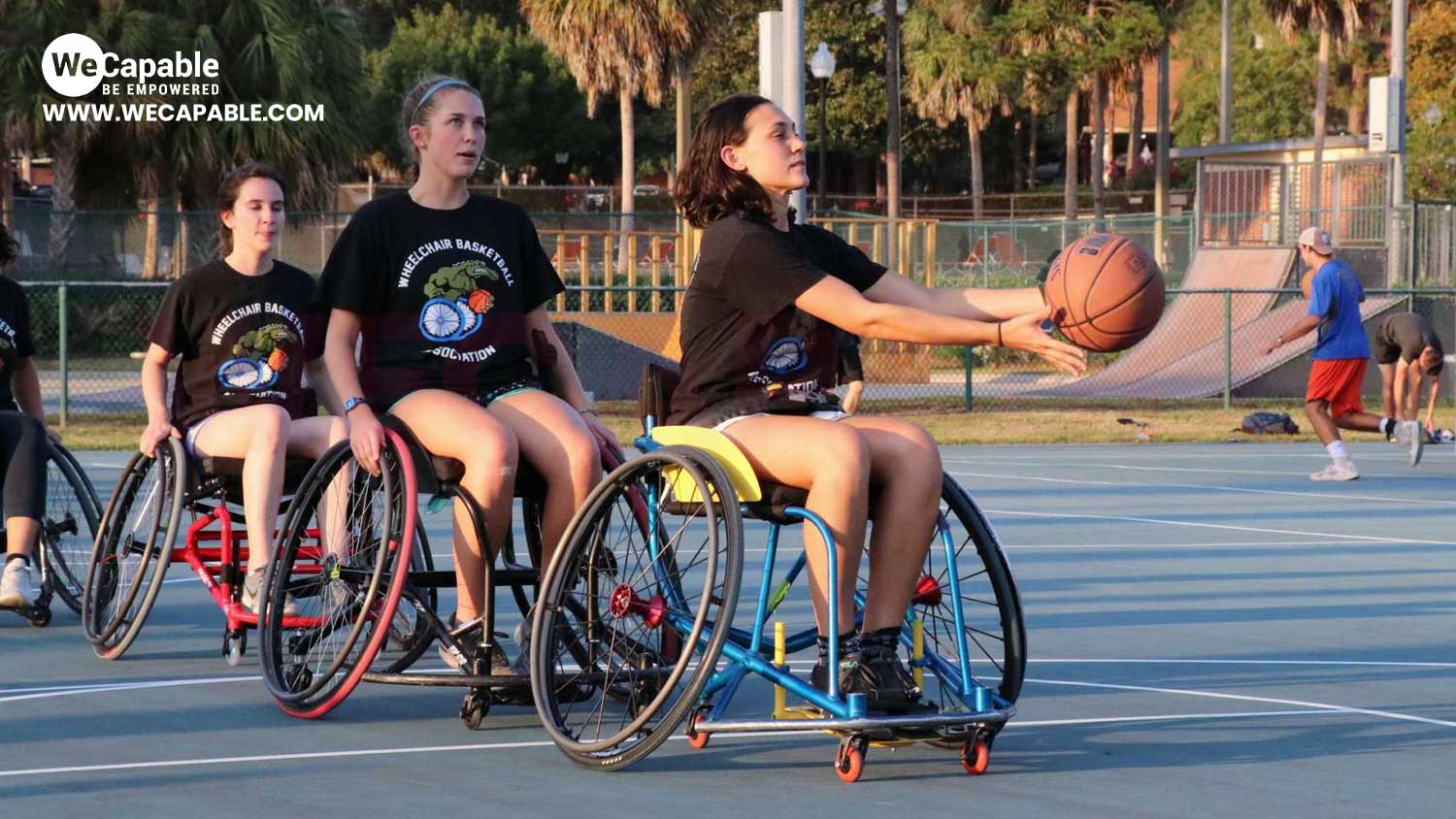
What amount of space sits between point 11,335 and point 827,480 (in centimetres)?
401

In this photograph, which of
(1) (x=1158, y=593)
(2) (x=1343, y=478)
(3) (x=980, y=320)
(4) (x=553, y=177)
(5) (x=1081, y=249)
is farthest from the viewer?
(4) (x=553, y=177)

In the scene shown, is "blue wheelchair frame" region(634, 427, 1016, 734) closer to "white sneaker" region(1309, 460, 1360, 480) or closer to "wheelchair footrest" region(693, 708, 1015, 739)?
"wheelchair footrest" region(693, 708, 1015, 739)

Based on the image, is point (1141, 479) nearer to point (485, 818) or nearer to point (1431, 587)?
point (1431, 587)

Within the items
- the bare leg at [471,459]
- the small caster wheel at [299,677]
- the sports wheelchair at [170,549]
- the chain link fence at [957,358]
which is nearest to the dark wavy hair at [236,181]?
the sports wheelchair at [170,549]

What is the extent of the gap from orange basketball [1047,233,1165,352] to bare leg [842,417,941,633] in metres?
0.47

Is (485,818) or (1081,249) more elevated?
(1081,249)

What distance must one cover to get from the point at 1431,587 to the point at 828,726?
4.95 m

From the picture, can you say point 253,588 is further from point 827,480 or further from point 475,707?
point 827,480

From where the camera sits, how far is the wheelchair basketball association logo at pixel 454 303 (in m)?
5.96

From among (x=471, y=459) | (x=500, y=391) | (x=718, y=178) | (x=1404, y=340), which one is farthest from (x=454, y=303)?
(x=1404, y=340)

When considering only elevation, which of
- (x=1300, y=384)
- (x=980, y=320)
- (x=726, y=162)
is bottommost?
(x=1300, y=384)

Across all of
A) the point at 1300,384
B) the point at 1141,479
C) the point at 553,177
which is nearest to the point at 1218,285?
the point at 1300,384

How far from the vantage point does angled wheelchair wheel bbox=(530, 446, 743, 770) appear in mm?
4824

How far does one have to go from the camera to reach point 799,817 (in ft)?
14.9
